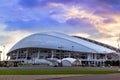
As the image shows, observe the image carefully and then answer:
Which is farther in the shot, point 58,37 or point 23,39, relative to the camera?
point 23,39

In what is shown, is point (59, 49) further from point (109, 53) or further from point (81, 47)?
point (109, 53)

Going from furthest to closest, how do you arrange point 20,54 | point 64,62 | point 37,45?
1. point 20,54
2. point 37,45
3. point 64,62

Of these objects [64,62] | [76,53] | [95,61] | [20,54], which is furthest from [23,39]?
[64,62]

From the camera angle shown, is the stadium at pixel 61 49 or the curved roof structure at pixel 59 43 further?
the curved roof structure at pixel 59 43

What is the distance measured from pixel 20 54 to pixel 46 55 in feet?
64.4

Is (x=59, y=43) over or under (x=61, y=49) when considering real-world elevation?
over

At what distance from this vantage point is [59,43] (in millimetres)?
169000

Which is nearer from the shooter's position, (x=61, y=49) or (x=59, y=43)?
(x=61, y=49)

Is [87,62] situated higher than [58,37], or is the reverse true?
[58,37]

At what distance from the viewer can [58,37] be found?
6875 inches

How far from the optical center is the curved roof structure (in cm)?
16662

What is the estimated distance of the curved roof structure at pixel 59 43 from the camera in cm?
16662

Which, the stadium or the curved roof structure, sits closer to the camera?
the stadium

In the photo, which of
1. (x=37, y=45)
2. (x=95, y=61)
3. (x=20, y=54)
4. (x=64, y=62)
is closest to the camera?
(x=64, y=62)
